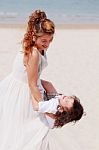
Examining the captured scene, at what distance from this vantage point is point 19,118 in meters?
4.10

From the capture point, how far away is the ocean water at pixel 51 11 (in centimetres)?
1917

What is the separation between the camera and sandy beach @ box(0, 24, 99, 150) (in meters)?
6.13

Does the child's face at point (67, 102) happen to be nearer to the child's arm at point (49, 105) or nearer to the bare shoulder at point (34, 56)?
the child's arm at point (49, 105)

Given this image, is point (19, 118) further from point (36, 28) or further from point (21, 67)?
point (36, 28)

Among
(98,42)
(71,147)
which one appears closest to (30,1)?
(98,42)

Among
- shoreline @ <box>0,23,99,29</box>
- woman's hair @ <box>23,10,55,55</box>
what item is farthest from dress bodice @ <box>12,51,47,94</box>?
shoreline @ <box>0,23,99,29</box>

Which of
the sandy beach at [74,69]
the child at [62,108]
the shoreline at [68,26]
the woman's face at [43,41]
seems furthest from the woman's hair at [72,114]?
the shoreline at [68,26]

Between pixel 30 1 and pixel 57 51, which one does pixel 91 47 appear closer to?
pixel 57 51

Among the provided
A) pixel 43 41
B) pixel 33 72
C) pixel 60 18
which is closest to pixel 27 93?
pixel 33 72

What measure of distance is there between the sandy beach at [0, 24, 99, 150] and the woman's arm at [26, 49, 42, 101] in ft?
5.48

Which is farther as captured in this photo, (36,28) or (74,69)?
(74,69)

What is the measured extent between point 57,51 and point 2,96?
765cm

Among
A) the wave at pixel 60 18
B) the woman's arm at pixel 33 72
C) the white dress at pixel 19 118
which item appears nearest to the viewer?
the woman's arm at pixel 33 72

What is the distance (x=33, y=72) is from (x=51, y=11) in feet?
61.2
